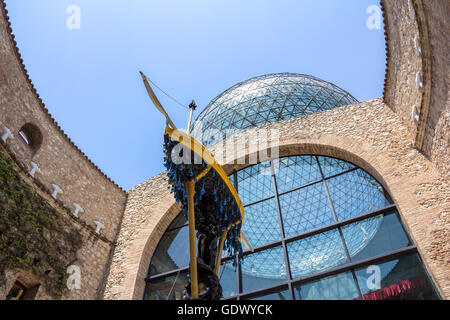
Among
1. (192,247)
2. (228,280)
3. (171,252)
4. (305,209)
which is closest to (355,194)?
(305,209)

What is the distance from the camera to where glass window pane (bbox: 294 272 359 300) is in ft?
22.2

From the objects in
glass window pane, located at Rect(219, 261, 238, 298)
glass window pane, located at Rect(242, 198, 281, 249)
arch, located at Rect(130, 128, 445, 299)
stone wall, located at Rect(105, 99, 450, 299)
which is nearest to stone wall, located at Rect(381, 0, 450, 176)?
stone wall, located at Rect(105, 99, 450, 299)

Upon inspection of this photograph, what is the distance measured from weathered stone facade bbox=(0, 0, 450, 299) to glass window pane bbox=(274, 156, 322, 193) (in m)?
0.25

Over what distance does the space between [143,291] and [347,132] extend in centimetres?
635

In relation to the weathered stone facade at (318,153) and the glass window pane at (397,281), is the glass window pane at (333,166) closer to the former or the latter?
the weathered stone facade at (318,153)

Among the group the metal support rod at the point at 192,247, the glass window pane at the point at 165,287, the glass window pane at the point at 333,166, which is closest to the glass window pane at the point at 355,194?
the glass window pane at the point at 333,166

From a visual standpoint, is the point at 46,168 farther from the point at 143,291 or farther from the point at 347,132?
the point at 347,132

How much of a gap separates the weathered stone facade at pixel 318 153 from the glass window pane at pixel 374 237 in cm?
37

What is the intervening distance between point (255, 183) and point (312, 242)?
260 cm

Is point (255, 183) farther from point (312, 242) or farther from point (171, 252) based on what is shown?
point (171, 252)

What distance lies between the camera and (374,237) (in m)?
7.23

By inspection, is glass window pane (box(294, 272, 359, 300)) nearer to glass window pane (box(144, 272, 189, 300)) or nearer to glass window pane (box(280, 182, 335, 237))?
glass window pane (box(280, 182, 335, 237))

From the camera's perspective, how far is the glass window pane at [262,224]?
28.3ft

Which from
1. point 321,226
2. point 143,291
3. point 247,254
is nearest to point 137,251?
point 143,291
